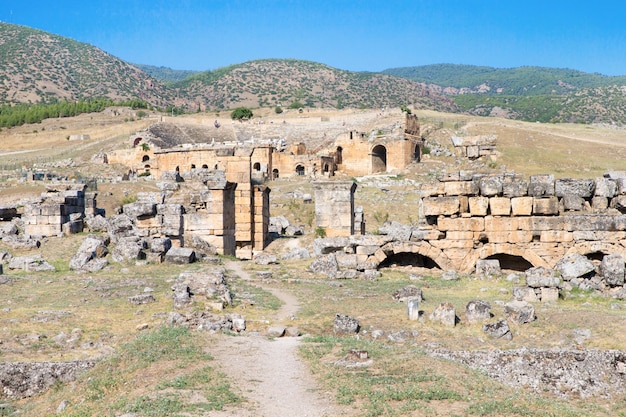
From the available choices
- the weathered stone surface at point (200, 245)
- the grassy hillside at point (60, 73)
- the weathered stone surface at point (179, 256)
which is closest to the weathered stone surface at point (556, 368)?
the weathered stone surface at point (179, 256)

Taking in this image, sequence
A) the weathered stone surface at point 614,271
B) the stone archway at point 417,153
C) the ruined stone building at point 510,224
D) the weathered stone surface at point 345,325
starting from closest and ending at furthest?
the weathered stone surface at point 345,325 → the weathered stone surface at point 614,271 → the ruined stone building at point 510,224 → the stone archway at point 417,153

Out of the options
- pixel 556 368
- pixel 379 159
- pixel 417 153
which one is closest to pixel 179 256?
pixel 556 368

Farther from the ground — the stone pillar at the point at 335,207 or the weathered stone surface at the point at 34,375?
the stone pillar at the point at 335,207

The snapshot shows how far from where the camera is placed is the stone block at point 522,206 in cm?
1733

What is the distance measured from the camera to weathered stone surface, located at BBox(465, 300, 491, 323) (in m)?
12.3

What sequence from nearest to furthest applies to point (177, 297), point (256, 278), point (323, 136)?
point (177, 297)
point (256, 278)
point (323, 136)

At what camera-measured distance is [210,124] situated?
77.6 meters

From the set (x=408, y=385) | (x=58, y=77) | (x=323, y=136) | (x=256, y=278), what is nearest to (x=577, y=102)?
(x=323, y=136)

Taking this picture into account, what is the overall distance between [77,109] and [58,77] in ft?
142

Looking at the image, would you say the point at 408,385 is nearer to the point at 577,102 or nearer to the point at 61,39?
the point at 577,102

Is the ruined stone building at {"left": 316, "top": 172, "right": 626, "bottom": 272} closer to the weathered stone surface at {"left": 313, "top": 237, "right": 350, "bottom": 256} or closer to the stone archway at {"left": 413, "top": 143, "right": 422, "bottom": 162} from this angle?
the weathered stone surface at {"left": 313, "top": 237, "right": 350, "bottom": 256}

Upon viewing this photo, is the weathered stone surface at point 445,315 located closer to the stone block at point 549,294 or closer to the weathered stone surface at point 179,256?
the stone block at point 549,294

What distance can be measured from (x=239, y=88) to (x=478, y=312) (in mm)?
131111

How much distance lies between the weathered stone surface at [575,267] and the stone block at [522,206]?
6.01 ft
